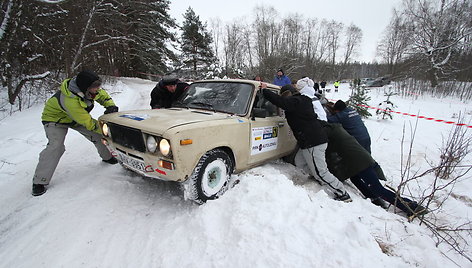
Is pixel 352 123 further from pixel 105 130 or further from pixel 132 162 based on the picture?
pixel 105 130

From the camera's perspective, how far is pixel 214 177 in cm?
267

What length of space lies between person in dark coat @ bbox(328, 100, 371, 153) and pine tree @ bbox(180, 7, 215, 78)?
2392 cm

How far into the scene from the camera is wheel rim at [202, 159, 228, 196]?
251 centimetres

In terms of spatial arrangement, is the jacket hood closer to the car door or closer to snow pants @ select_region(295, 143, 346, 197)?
the car door

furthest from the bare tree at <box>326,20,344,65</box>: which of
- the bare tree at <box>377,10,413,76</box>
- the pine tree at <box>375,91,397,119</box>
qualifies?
the pine tree at <box>375,91,397,119</box>

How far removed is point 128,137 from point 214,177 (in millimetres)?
1162

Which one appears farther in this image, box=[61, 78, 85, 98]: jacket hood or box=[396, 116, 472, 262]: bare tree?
box=[61, 78, 85, 98]: jacket hood

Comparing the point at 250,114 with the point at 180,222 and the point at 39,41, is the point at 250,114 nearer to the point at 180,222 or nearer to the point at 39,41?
the point at 180,222

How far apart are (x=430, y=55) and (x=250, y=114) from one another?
2760 centimetres

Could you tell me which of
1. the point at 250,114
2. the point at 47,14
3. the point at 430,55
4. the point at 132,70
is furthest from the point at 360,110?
the point at 132,70

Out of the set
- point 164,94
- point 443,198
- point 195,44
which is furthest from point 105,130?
point 195,44

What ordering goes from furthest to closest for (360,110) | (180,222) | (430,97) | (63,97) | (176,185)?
(430,97), (360,110), (176,185), (63,97), (180,222)

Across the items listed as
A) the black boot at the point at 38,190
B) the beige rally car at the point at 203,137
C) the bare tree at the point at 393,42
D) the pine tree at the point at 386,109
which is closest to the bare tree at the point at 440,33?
the bare tree at the point at 393,42

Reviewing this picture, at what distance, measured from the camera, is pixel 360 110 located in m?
8.59
